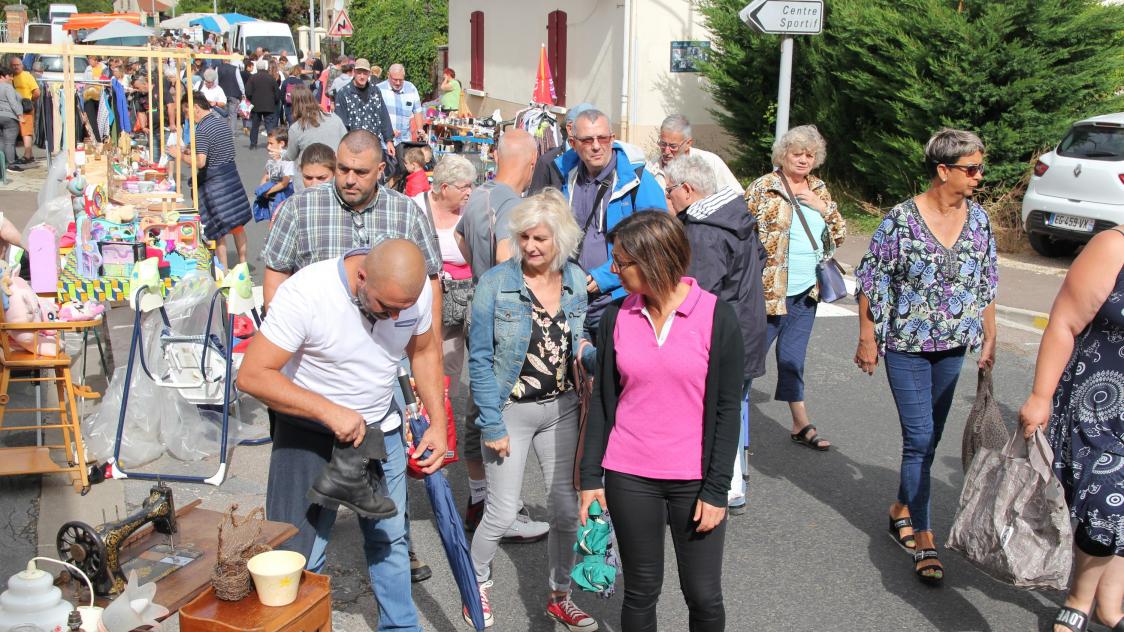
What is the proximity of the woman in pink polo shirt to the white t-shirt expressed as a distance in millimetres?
741

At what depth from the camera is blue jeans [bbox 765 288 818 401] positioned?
618 cm

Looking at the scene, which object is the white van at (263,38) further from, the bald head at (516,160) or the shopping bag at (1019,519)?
the shopping bag at (1019,519)

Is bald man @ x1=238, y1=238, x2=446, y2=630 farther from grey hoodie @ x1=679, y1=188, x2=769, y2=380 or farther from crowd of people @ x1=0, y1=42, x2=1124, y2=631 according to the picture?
grey hoodie @ x1=679, y1=188, x2=769, y2=380

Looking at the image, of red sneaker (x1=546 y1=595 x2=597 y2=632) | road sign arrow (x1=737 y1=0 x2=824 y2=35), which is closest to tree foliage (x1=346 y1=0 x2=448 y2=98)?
road sign arrow (x1=737 y1=0 x2=824 y2=35)

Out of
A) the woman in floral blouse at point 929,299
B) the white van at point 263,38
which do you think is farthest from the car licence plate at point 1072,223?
the white van at point 263,38

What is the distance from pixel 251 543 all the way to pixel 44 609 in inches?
22.7

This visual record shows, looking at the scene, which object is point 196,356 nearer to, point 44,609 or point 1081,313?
point 44,609

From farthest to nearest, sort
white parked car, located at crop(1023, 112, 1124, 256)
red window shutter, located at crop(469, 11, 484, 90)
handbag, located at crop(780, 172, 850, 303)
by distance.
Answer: red window shutter, located at crop(469, 11, 484, 90) < white parked car, located at crop(1023, 112, 1124, 256) < handbag, located at crop(780, 172, 850, 303)

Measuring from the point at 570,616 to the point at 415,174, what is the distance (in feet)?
20.8

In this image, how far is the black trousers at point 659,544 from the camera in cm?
353

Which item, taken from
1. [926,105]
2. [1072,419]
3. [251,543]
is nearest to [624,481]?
[251,543]

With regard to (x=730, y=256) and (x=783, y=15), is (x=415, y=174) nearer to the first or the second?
(x=783, y=15)

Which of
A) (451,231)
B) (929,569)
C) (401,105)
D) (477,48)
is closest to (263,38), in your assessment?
(477,48)

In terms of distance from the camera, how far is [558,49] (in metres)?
23.2
